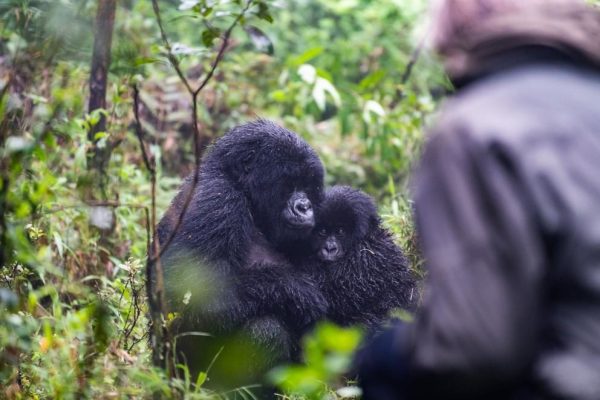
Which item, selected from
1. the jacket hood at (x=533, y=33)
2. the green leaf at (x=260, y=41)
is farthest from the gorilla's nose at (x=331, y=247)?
the jacket hood at (x=533, y=33)

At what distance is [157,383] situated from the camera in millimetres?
2580

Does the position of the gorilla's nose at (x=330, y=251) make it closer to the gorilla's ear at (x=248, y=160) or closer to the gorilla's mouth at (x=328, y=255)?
the gorilla's mouth at (x=328, y=255)

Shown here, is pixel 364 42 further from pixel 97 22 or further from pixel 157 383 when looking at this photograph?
pixel 157 383

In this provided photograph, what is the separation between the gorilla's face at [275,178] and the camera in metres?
4.00

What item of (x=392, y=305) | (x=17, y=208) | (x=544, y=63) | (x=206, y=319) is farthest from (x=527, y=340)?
(x=392, y=305)

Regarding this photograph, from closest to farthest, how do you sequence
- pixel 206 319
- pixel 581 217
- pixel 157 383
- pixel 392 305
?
pixel 581 217, pixel 157 383, pixel 206 319, pixel 392 305

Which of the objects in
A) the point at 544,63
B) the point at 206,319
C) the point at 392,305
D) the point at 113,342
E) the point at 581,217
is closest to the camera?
the point at 581,217

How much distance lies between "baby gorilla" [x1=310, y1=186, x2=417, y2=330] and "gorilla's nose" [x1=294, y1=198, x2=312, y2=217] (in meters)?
0.15

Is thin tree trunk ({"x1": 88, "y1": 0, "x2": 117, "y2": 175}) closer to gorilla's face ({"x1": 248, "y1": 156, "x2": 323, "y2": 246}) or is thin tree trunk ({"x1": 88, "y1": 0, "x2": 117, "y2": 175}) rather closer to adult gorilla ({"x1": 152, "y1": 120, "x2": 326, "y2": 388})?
adult gorilla ({"x1": 152, "y1": 120, "x2": 326, "y2": 388})

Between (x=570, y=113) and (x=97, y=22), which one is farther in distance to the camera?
(x=97, y=22)

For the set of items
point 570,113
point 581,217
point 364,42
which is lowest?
point 581,217

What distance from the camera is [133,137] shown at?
583 centimetres

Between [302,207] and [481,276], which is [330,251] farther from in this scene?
[481,276]

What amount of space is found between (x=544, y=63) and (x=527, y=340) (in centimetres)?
56
